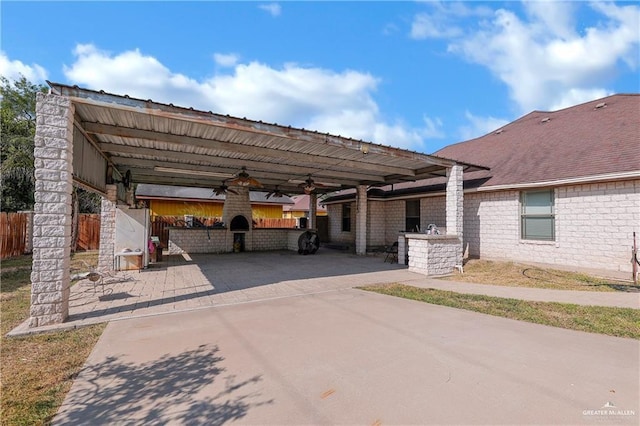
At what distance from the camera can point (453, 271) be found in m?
10.0

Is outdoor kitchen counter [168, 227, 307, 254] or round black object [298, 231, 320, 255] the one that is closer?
round black object [298, 231, 320, 255]

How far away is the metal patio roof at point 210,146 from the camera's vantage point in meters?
5.75

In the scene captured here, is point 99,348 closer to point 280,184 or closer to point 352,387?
point 352,387

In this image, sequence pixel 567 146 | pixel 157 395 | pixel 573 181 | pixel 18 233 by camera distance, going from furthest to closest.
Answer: pixel 18 233 → pixel 567 146 → pixel 573 181 → pixel 157 395

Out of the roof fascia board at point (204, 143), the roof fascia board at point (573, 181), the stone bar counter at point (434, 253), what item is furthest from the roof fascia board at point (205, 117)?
the roof fascia board at point (573, 181)

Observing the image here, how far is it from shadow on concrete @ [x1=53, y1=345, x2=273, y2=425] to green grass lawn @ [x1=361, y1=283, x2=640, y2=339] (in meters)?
4.48

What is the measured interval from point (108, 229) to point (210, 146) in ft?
17.2

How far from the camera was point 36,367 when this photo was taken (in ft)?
11.4

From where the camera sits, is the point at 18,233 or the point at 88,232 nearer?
the point at 18,233

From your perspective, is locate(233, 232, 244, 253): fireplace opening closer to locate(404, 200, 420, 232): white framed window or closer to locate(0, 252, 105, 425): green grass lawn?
locate(404, 200, 420, 232): white framed window

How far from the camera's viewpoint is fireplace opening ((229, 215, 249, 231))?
16.6m

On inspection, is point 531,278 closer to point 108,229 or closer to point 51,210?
point 51,210

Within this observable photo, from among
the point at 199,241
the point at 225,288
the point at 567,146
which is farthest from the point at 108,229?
the point at 567,146


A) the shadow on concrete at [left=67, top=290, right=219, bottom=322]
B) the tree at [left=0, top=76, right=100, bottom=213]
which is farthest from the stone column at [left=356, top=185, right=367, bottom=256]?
the tree at [left=0, top=76, right=100, bottom=213]
